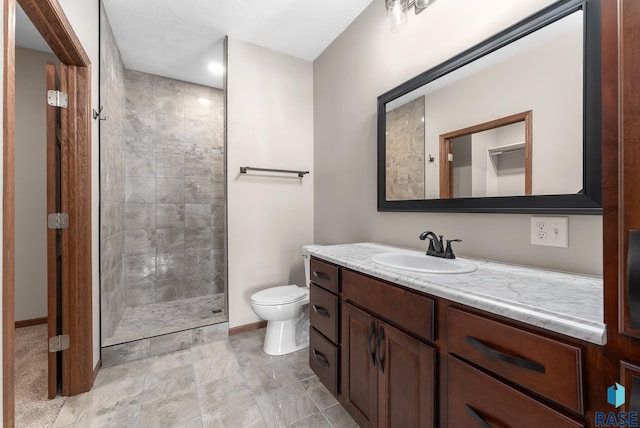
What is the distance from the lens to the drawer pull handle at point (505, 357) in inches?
25.5

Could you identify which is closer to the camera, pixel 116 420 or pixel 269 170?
pixel 116 420

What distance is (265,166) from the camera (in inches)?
100

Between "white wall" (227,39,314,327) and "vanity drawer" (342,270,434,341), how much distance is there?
1.35 metres

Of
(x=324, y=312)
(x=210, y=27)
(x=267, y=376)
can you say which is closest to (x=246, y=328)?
(x=267, y=376)

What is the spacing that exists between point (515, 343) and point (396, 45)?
186 centimetres

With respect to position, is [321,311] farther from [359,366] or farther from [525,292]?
[525,292]

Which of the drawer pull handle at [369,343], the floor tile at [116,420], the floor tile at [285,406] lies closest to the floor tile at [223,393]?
the floor tile at [285,406]

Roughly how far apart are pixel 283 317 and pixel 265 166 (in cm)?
137

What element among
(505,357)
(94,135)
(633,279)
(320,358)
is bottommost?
(320,358)

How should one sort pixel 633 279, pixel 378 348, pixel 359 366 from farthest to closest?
pixel 359 366 → pixel 378 348 → pixel 633 279

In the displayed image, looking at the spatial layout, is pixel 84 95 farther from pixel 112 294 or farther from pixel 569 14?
pixel 569 14

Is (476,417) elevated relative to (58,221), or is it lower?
lower

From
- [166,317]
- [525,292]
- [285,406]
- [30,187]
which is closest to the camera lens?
[525,292]

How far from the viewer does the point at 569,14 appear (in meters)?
1.02
